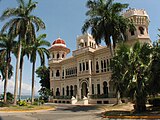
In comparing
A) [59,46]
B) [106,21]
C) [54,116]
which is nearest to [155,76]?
[54,116]

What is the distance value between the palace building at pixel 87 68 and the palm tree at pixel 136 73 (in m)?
12.2

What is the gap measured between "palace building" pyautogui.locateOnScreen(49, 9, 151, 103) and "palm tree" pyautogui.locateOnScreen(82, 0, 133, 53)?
4.25 metres

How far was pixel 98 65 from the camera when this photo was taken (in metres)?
41.9

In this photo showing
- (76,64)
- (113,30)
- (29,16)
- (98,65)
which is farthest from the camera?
(76,64)

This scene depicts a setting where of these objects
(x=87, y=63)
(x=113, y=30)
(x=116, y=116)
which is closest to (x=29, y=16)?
(x=113, y=30)

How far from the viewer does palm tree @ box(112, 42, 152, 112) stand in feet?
57.0

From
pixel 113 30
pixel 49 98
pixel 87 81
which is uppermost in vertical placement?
pixel 113 30

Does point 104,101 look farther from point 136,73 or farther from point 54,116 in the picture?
point 136,73

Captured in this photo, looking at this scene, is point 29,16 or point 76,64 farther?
point 76,64

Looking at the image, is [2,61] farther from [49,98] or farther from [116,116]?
[116,116]

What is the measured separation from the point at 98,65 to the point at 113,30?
46.1 feet

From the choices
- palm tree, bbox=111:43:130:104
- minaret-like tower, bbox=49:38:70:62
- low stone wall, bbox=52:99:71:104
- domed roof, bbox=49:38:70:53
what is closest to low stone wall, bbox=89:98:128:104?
low stone wall, bbox=52:99:71:104

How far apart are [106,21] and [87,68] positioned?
16.2 m

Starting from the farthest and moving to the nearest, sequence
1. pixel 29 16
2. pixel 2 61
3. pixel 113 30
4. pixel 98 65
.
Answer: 1. pixel 98 65
2. pixel 2 61
3. pixel 29 16
4. pixel 113 30
